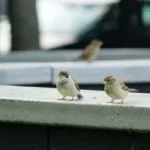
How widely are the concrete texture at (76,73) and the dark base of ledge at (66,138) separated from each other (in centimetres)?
256

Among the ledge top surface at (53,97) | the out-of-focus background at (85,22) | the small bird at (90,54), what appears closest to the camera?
the ledge top surface at (53,97)

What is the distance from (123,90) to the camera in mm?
3807

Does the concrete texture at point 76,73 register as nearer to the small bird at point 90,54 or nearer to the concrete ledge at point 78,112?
the small bird at point 90,54

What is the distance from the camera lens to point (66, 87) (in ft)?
13.0

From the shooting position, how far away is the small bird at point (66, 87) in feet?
12.4

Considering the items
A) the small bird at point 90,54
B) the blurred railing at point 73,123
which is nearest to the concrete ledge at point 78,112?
the blurred railing at point 73,123

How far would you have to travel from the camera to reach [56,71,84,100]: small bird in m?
3.79

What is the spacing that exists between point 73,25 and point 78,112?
44.1ft

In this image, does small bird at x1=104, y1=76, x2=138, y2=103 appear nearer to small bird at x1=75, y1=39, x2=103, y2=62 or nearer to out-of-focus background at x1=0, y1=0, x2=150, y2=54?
small bird at x1=75, y1=39, x2=103, y2=62

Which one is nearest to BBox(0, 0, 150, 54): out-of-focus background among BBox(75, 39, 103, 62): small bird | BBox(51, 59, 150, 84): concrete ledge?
BBox(75, 39, 103, 62): small bird

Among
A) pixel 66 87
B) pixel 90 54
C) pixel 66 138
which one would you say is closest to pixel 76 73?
pixel 66 87

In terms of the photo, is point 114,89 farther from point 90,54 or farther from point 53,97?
point 90,54

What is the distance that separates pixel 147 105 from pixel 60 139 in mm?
478

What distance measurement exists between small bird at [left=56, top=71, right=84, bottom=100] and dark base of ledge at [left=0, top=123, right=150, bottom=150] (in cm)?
33
